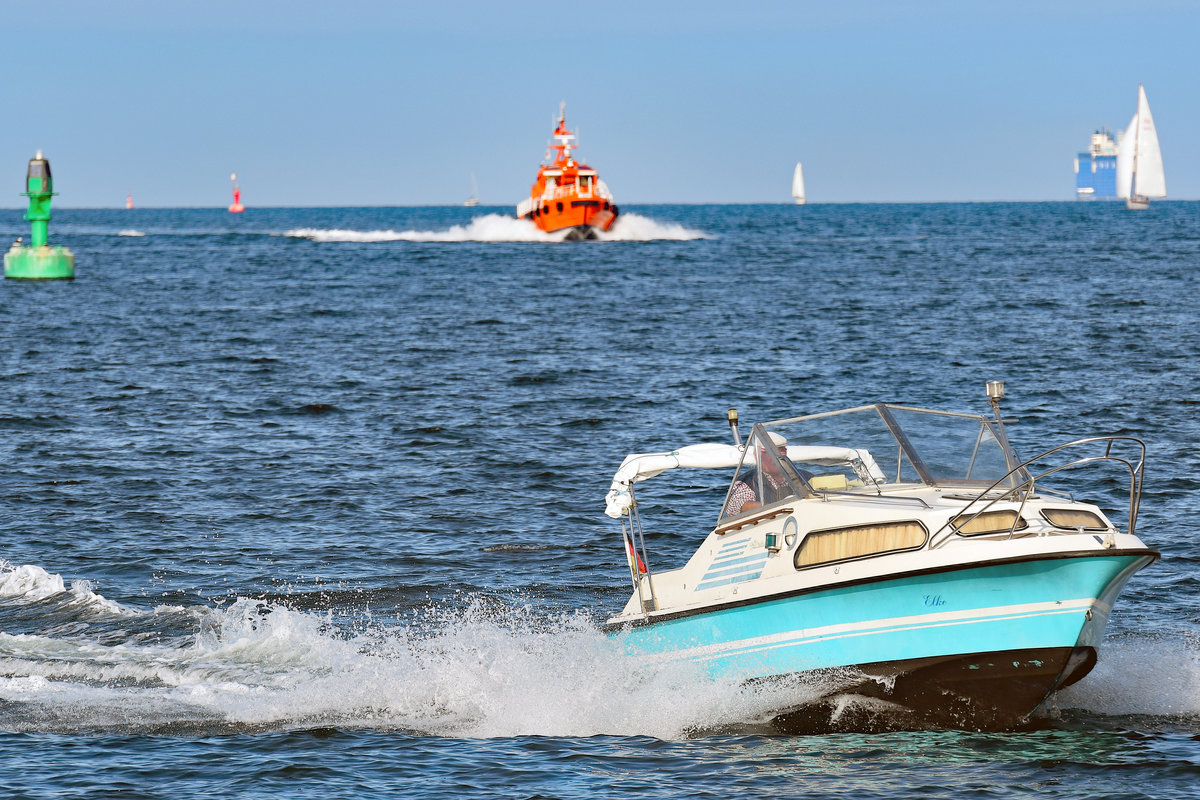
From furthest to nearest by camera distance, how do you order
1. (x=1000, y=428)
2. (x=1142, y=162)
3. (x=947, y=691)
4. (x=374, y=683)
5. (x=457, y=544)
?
(x=1142, y=162) < (x=457, y=544) < (x=374, y=683) < (x=1000, y=428) < (x=947, y=691)

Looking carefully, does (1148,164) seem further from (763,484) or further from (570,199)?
(763,484)

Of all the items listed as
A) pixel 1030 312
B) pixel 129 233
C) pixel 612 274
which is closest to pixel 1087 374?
pixel 1030 312

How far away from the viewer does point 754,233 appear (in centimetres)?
14425

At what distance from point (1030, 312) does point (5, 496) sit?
3634 cm

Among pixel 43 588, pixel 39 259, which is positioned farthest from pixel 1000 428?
pixel 39 259

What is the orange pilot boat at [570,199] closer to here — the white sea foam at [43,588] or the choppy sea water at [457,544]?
the choppy sea water at [457,544]

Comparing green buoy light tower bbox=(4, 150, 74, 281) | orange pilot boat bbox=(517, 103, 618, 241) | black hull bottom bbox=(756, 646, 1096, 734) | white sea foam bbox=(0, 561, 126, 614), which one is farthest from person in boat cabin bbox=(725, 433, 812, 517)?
orange pilot boat bbox=(517, 103, 618, 241)

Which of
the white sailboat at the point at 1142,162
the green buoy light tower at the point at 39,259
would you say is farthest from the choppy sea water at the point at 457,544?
the white sailboat at the point at 1142,162

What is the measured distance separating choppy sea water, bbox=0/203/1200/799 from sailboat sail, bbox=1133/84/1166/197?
447ft

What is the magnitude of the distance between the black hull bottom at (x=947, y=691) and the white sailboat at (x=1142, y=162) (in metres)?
173

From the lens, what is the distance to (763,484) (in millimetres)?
11766

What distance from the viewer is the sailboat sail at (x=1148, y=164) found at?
578ft

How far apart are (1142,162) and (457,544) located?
588 feet

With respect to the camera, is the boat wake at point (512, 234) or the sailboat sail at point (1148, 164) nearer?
the boat wake at point (512, 234)
